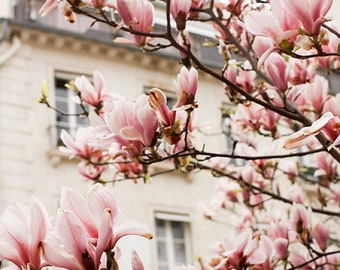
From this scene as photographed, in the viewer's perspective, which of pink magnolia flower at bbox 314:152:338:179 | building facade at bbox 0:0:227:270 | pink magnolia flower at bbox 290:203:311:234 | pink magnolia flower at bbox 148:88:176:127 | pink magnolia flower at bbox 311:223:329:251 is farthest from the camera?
building facade at bbox 0:0:227:270

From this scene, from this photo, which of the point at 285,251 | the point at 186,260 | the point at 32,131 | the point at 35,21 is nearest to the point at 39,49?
the point at 35,21

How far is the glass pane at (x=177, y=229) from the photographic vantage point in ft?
43.4

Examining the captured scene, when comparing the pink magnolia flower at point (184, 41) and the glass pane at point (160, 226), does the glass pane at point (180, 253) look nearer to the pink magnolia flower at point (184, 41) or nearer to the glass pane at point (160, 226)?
the glass pane at point (160, 226)

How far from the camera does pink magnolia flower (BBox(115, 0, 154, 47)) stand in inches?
112

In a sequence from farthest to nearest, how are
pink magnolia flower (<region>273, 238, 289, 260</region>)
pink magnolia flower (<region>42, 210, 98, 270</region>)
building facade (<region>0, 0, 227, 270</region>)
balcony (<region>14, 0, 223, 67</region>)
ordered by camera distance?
balcony (<region>14, 0, 223, 67</region>) < building facade (<region>0, 0, 227, 270</region>) < pink magnolia flower (<region>273, 238, 289, 260</region>) < pink magnolia flower (<region>42, 210, 98, 270</region>)

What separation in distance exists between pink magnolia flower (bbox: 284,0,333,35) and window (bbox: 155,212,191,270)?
35.4 feet

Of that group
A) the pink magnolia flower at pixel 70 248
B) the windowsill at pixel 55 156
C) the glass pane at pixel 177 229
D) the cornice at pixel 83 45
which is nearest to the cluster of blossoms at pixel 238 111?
the pink magnolia flower at pixel 70 248

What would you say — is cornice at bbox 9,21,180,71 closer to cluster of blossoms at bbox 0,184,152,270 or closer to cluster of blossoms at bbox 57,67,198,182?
cluster of blossoms at bbox 57,67,198,182

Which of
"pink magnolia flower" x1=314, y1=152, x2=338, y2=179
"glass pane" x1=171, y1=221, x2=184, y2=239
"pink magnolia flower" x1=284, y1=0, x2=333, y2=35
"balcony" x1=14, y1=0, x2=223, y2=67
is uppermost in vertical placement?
"balcony" x1=14, y1=0, x2=223, y2=67

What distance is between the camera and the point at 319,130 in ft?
6.43

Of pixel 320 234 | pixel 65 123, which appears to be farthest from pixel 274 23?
pixel 65 123

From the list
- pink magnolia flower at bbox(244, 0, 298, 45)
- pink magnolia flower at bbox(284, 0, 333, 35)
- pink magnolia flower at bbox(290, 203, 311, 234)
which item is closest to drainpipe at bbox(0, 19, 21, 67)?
pink magnolia flower at bbox(290, 203, 311, 234)

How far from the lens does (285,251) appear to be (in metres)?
3.46

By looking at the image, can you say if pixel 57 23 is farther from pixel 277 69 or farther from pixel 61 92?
pixel 277 69
